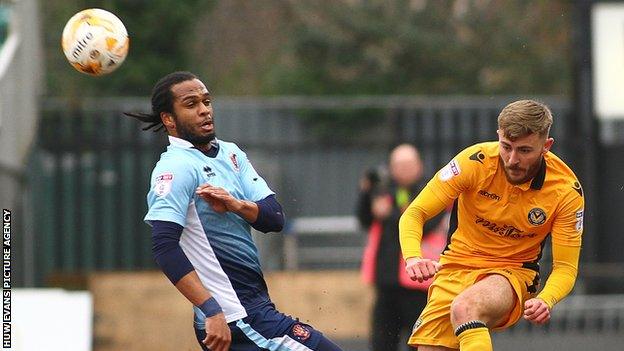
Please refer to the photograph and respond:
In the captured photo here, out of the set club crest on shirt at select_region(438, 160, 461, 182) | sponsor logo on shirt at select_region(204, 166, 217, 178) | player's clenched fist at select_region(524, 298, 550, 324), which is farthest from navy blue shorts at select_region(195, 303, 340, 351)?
club crest on shirt at select_region(438, 160, 461, 182)

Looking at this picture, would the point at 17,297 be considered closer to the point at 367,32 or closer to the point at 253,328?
the point at 253,328

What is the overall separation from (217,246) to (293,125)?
12.8m

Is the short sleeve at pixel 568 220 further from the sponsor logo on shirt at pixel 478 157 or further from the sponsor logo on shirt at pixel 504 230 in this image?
the sponsor logo on shirt at pixel 478 157

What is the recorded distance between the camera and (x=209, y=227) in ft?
21.9

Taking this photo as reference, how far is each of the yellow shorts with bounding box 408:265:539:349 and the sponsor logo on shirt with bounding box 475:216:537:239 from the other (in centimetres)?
17

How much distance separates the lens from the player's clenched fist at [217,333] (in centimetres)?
644

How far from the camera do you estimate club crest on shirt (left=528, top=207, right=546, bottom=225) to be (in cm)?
703

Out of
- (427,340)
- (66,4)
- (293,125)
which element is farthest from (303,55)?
(427,340)

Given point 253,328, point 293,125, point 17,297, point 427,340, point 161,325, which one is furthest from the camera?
point 293,125

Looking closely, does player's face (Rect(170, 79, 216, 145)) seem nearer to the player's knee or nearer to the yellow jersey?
the yellow jersey

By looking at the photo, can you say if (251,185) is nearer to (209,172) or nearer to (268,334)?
(209,172)

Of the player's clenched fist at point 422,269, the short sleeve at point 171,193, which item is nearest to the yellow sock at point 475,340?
the player's clenched fist at point 422,269

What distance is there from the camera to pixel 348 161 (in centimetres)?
1650

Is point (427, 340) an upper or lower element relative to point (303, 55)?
lower
